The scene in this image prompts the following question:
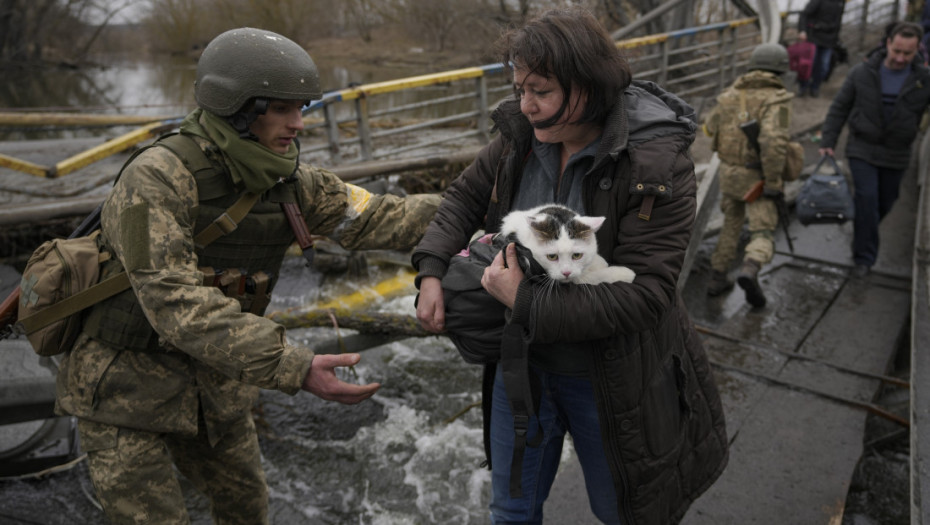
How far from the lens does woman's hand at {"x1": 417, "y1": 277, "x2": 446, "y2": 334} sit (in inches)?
84.0

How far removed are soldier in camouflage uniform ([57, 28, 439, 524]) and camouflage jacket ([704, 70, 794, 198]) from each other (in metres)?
4.23

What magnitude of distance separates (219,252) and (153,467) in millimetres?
820

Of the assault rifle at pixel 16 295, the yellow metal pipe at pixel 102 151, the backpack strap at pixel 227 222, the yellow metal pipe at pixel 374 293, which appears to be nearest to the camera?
the backpack strap at pixel 227 222

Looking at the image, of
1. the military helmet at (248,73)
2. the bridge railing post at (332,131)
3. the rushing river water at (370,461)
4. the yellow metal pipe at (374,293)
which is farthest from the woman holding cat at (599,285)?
the bridge railing post at (332,131)

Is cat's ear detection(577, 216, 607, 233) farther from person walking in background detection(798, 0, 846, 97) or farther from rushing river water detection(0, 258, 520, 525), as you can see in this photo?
person walking in background detection(798, 0, 846, 97)

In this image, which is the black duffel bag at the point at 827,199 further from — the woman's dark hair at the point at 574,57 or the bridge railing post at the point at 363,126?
the bridge railing post at the point at 363,126

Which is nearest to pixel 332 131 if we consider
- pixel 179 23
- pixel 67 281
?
pixel 67 281

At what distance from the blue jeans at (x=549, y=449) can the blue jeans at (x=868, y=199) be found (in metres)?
4.90

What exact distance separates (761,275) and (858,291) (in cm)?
79

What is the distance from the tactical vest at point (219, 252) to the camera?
2.26 meters

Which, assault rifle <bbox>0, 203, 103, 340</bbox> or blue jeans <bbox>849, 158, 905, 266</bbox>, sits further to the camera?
blue jeans <bbox>849, 158, 905, 266</bbox>

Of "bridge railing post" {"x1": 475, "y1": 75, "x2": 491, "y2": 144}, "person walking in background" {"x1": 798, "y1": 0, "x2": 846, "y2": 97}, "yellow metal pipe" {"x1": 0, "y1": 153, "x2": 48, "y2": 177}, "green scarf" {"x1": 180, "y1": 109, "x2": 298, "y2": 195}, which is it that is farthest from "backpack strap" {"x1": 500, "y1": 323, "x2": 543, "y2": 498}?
"person walking in background" {"x1": 798, "y1": 0, "x2": 846, "y2": 97}

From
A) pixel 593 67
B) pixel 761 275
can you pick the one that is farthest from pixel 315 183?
pixel 761 275

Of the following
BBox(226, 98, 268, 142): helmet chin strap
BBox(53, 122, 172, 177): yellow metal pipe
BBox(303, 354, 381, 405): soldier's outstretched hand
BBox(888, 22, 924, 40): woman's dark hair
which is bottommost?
BBox(53, 122, 172, 177): yellow metal pipe
